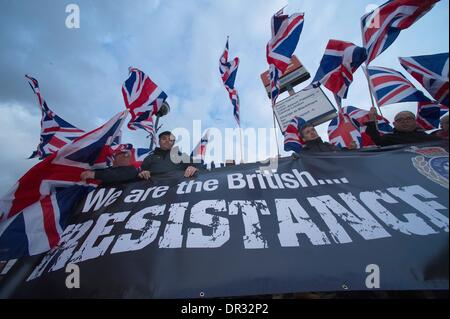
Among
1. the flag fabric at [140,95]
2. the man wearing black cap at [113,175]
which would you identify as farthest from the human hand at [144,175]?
the flag fabric at [140,95]

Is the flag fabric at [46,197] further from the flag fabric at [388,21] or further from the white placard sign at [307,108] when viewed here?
the white placard sign at [307,108]

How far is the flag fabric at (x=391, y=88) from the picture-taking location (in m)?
4.05

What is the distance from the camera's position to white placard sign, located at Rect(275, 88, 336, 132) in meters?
7.93

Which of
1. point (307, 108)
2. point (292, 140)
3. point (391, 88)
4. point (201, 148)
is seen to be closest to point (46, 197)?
point (201, 148)

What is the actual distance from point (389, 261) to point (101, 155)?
140 inches

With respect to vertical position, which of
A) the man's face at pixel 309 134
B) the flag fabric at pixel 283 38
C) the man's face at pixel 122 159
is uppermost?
the flag fabric at pixel 283 38

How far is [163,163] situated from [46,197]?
1534 mm

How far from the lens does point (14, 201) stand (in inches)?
109

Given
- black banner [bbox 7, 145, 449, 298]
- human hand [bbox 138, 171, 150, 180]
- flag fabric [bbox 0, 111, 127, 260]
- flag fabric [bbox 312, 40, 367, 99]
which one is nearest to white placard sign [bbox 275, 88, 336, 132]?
flag fabric [bbox 312, 40, 367, 99]

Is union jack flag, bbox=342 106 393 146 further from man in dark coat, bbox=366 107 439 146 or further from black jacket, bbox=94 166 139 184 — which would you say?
black jacket, bbox=94 166 139 184

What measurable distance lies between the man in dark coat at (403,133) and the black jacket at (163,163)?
296 cm

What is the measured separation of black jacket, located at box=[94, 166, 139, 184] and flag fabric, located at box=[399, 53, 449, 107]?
175 inches

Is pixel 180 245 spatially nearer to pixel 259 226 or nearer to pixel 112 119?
pixel 259 226

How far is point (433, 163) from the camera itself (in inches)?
104
